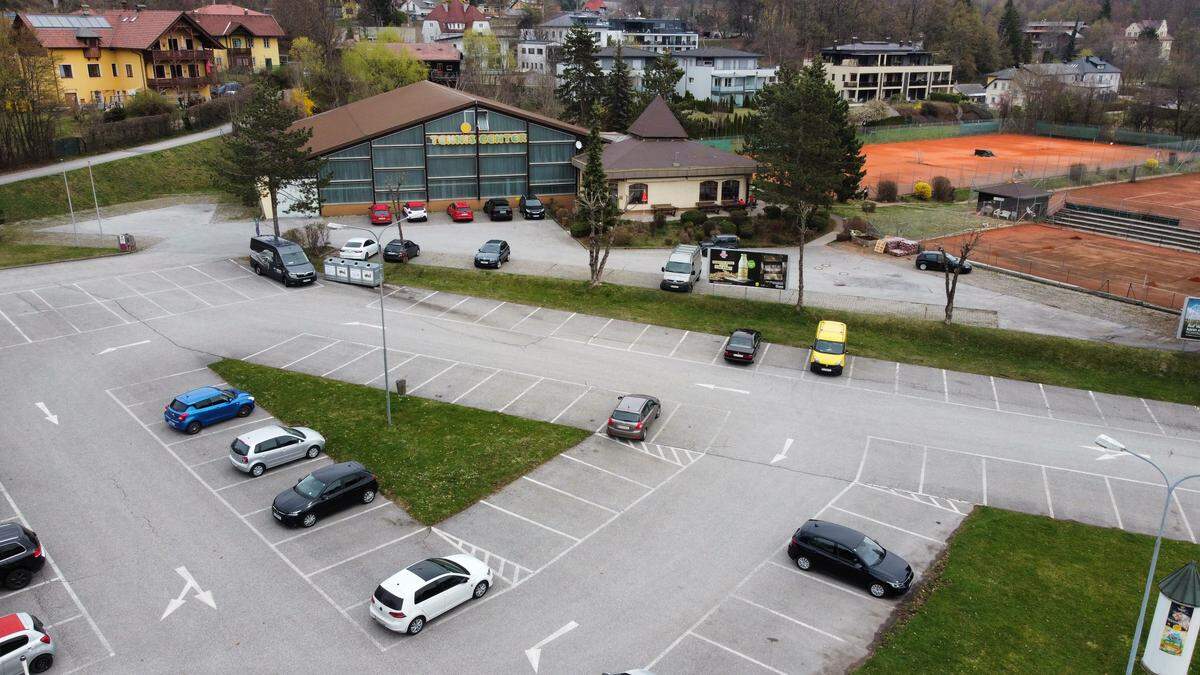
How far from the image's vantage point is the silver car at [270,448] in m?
28.7

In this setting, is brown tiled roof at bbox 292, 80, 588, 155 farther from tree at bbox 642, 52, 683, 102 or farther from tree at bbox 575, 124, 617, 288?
tree at bbox 642, 52, 683, 102

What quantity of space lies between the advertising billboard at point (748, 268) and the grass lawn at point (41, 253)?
37.7 m

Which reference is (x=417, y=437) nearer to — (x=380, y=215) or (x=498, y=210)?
(x=380, y=215)

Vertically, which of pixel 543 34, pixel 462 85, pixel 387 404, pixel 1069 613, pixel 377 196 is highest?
pixel 543 34

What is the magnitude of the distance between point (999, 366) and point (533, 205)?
35776mm

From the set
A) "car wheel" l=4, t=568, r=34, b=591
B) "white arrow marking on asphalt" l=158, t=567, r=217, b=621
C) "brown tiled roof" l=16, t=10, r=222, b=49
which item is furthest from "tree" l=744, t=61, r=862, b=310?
"brown tiled roof" l=16, t=10, r=222, b=49

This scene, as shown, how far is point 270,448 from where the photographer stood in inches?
1145

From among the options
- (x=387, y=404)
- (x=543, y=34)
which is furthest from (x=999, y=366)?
(x=543, y=34)

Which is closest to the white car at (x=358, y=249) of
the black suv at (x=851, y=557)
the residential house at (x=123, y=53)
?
the black suv at (x=851, y=557)

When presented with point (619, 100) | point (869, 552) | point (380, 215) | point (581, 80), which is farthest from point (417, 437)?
point (581, 80)

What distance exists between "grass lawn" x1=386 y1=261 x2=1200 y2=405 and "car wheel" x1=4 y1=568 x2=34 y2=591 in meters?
27.3

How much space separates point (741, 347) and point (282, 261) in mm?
26584

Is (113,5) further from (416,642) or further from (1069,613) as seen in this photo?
(1069,613)

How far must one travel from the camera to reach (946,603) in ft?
77.1
